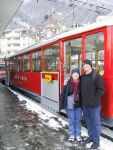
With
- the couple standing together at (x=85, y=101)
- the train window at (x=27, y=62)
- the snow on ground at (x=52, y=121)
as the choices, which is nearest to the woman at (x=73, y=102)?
the couple standing together at (x=85, y=101)

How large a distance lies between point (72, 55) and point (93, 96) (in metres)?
3.20

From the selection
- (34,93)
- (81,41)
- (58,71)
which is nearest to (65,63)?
(58,71)

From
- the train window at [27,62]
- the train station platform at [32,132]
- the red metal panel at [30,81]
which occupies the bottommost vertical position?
the train station platform at [32,132]

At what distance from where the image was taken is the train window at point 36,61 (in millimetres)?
15107

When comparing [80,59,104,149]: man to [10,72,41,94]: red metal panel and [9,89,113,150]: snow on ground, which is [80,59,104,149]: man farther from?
[10,72,41,94]: red metal panel

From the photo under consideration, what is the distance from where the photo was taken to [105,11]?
72.5ft

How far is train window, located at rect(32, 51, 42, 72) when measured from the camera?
15.1 m

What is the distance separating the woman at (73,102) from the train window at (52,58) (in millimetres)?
3683

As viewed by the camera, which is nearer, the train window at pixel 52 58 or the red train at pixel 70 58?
the red train at pixel 70 58

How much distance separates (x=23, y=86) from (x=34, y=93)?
366 centimetres

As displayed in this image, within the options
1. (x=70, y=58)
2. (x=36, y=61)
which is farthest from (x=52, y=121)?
(x=36, y=61)

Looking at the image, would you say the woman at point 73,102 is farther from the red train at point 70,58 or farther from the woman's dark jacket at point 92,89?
the red train at point 70,58

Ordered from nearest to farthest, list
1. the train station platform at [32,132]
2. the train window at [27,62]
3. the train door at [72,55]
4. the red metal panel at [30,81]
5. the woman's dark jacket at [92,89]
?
1. the woman's dark jacket at [92,89]
2. the train station platform at [32,132]
3. the train door at [72,55]
4. the red metal panel at [30,81]
5. the train window at [27,62]

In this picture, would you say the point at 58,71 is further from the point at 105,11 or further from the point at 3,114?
the point at 105,11
